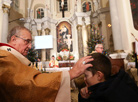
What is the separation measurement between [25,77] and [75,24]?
1110cm

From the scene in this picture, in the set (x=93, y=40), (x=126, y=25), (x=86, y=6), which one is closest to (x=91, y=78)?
(x=126, y=25)

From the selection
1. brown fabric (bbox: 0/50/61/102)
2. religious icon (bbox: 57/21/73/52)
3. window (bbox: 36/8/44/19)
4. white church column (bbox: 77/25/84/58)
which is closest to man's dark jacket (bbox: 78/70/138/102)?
brown fabric (bbox: 0/50/61/102)

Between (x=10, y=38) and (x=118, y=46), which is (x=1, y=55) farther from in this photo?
(x=118, y=46)

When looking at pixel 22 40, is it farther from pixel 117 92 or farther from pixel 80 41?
pixel 80 41

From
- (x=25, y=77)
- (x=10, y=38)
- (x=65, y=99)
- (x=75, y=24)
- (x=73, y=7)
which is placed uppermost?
(x=73, y=7)

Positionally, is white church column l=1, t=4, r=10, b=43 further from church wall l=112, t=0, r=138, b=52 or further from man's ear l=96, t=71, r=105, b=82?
man's ear l=96, t=71, r=105, b=82

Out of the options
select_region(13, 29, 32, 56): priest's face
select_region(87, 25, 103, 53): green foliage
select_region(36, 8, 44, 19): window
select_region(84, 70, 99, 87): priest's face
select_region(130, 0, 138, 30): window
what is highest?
select_region(36, 8, 44, 19): window

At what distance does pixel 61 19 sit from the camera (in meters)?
12.0

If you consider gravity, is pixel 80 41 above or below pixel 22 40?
above

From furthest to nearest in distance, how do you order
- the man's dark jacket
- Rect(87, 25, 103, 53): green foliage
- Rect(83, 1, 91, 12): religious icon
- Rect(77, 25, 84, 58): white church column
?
Rect(83, 1, 91, 12): religious icon < Rect(77, 25, 84, 58): white church column < Rect(87, 25, 103, 53): green foliage < the man's dark jacket

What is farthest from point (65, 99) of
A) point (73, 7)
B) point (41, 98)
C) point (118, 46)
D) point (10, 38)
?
point (73, 7)

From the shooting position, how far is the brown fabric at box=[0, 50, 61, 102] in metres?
0.99

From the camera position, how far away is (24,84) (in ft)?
3.26

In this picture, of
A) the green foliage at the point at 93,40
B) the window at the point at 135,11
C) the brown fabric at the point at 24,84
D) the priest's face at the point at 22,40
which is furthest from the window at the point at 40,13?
the brown fabric at the point at 24,84
